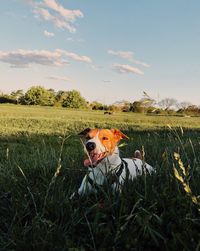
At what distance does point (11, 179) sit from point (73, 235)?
4.71 ft

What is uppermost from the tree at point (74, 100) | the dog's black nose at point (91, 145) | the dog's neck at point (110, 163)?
the dog's black nose at point (91, 145)

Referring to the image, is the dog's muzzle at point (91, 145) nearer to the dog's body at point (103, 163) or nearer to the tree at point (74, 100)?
the dog's body at point (103, 163)

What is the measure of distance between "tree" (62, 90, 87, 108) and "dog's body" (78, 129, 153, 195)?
40920 mm

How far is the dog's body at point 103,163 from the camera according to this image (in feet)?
12.2

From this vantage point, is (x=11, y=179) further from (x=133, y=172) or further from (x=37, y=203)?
(x=133, y=172)

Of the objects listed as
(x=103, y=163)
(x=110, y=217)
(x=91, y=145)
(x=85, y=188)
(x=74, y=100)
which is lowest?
(x=74, y=100)

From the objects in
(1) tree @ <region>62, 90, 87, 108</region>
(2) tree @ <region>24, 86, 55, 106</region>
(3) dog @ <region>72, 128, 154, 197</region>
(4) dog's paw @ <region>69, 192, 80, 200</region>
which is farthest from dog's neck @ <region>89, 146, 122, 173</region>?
(2) tree @ <region>24, 86, 55, 106</region>

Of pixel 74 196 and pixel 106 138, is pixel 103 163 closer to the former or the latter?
pixel 106 138

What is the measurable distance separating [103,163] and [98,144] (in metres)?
0.19

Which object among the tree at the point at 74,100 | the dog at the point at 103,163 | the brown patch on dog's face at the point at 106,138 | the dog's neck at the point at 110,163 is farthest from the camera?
the tree at the point at 74,100

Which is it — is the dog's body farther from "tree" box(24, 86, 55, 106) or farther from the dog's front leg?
"tree" box(24, 86, 55, 106)

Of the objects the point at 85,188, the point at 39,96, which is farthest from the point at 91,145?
the point at 39,96

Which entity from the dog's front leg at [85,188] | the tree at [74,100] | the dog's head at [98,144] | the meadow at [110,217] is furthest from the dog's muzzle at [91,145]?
the tree at [74,100]

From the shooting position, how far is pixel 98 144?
3.97 metres
